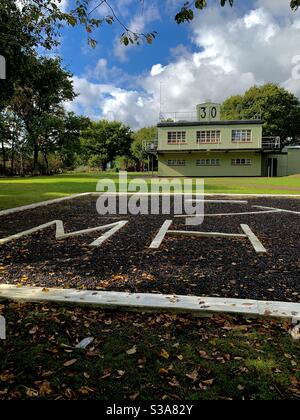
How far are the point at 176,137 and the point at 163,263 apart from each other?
31.1m

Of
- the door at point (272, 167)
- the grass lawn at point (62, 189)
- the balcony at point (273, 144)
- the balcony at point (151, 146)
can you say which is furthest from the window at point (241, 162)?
the grass lawn at point (62, 189)

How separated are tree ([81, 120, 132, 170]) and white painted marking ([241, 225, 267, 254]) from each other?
55.5 metres

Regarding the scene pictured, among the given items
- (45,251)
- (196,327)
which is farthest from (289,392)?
(45,251)

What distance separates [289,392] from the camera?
7.25 ft

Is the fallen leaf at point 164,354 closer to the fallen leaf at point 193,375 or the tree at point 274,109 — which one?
the fallen leaf at point 193,375

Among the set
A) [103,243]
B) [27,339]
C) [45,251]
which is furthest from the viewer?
[103,243]

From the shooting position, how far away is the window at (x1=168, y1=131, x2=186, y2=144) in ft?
114

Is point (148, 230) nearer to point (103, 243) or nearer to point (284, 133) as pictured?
point (103, 243)

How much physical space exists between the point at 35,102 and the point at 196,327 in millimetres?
42145

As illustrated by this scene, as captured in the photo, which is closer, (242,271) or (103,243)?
(242,271)

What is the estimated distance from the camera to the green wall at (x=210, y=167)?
3497cm

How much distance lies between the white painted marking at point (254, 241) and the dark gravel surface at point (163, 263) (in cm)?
11
